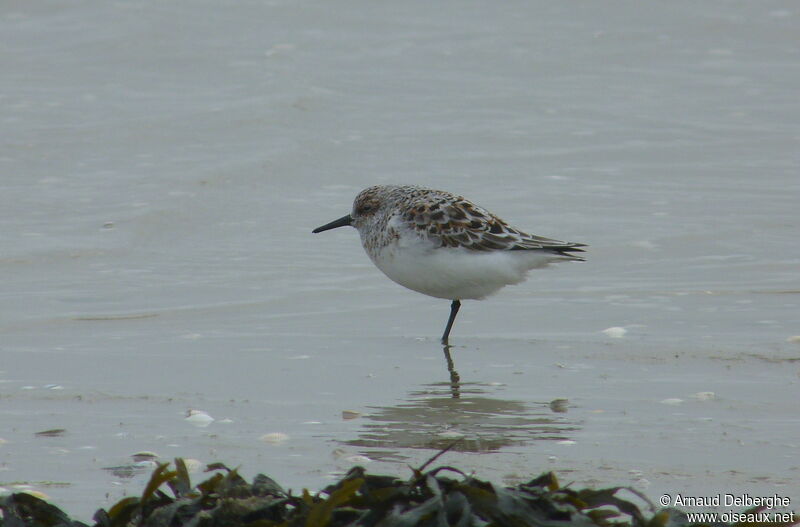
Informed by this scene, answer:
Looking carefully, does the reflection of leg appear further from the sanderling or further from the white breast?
the white breast

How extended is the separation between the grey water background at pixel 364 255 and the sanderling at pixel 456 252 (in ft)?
0.95

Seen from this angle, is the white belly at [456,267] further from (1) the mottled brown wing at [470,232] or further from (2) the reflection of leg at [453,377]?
(2) the reflection of leg at [453,377]

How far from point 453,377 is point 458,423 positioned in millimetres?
784

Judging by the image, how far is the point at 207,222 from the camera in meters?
8.63

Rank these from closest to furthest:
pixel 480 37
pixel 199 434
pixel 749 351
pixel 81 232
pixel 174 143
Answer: pixel 199 434 < pixel 749 351 < pixel 81 232 < pixel 174 143 < pixel 480 37

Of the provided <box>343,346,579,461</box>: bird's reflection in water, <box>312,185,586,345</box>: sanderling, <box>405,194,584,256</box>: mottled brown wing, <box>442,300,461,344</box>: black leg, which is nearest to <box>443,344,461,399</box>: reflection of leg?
<box>343,346,579,461</box>: bird's reflection in water

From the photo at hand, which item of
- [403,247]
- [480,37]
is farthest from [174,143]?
[403,247]

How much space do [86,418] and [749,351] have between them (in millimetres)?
3008

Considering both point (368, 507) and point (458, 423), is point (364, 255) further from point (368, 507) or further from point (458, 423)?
point (368, 507)

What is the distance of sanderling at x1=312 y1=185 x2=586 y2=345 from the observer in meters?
6.08

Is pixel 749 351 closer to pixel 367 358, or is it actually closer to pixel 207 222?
pixel 367 358

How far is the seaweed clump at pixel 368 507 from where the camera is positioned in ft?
10.4

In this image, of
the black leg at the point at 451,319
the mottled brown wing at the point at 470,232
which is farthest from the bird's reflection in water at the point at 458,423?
the mottled brown wing at the point at 470,232

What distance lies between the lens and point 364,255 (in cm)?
787
